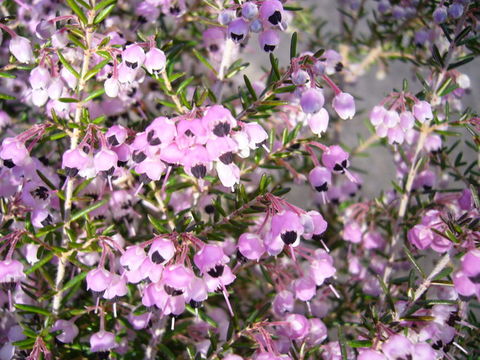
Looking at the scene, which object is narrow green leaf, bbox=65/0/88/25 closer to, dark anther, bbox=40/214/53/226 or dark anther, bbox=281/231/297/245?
dark anther, bbox=40/214/53/226

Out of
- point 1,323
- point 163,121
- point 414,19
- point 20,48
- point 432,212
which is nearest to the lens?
point 163,121

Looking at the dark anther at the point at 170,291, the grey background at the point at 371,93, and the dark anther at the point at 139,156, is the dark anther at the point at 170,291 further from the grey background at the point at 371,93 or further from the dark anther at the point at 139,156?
the grey background at the point at 371,93

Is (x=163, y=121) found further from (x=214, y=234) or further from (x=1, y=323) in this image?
(x=1, y=323)

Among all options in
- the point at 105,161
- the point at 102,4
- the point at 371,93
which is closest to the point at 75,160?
the point at 105,161

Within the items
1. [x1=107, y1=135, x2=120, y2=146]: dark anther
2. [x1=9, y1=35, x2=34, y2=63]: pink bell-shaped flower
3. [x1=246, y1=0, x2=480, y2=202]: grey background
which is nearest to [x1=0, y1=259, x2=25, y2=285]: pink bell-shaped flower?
[x1=107, y1=135, x2=120, y2=146]: dark anther

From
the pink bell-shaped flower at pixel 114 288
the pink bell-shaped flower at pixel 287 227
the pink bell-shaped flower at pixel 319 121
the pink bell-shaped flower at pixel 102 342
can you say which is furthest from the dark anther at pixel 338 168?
the pink bell-shaped flower at pixel 102 342

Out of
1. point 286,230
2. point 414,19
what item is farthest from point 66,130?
point 414,19
